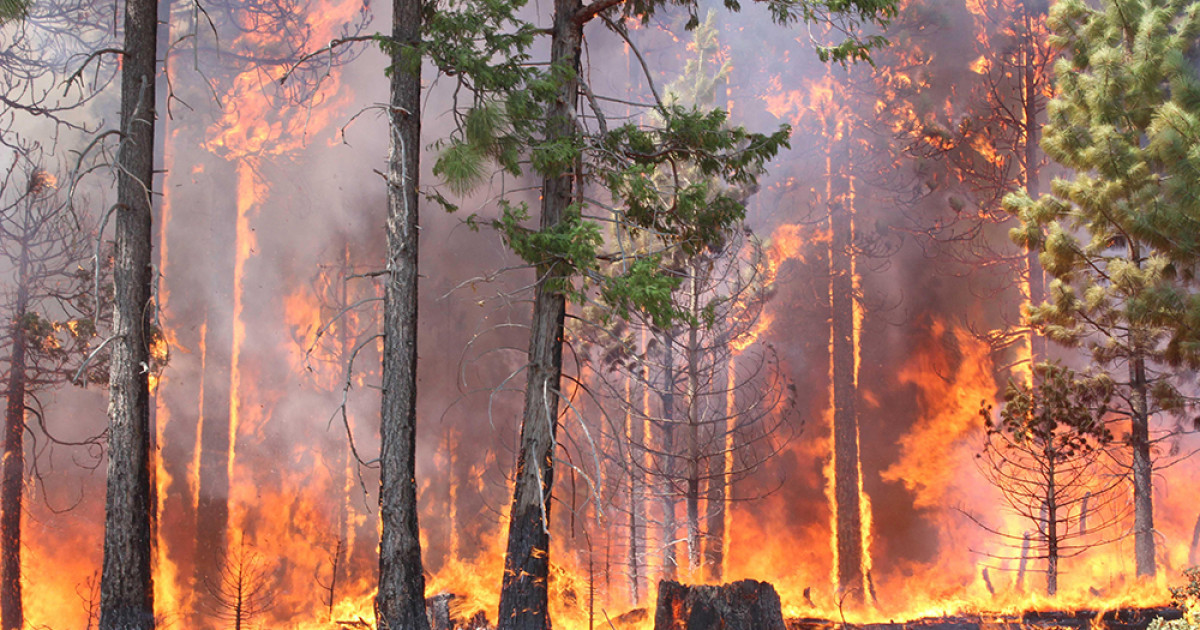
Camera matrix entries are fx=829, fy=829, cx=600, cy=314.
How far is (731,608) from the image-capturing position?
6.86 metres

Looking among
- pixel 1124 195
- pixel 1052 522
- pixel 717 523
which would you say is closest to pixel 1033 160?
pixel 1124 195

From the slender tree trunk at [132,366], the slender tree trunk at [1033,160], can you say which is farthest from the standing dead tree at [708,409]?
the slender tree trunk at [132,366]

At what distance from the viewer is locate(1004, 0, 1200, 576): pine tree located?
10.4 metres

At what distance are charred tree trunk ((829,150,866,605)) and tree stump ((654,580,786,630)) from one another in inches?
337

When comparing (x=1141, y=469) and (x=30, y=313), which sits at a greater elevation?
(x=30, y=313)

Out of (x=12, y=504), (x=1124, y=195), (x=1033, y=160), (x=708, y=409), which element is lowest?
(x=12, y=504)

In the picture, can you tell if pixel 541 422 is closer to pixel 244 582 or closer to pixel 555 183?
pixel 555 183

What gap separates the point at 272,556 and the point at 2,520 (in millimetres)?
3867

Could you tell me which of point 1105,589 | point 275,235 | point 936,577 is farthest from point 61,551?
point 1105,589

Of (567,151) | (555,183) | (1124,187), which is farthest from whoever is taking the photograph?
(1124,187)

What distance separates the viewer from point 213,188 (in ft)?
49.5

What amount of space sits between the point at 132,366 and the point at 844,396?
11524 millimetres

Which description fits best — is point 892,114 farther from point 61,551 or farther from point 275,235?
point 61,551

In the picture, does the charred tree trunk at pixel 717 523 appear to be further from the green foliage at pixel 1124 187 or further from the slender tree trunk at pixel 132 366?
the slender tree trunk at pixel 132 366
